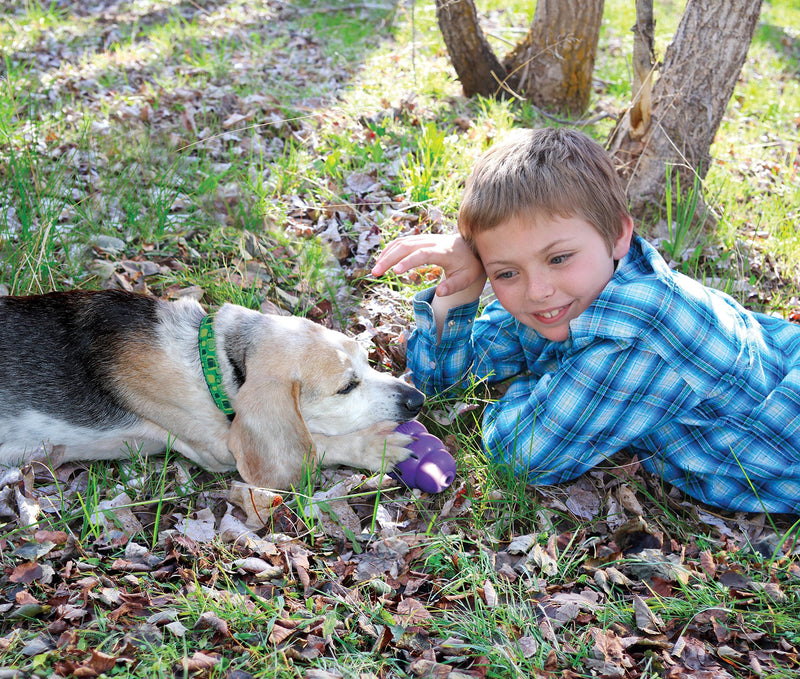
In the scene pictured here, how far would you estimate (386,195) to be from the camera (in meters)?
5.50

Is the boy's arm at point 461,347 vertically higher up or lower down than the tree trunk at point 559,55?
lower down

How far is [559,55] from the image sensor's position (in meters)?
6.79

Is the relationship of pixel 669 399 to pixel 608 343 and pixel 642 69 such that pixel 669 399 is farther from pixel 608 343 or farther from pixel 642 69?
pixel 642 69

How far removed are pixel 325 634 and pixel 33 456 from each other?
1.83m

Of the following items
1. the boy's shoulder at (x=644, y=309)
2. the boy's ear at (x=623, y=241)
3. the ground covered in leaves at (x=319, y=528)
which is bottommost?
the ground covered in leaves at (x=319, y=528)

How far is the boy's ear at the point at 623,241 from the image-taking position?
3289 millimetres

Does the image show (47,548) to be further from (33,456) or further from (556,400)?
(556,400)

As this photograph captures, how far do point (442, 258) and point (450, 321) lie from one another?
409 millimetres

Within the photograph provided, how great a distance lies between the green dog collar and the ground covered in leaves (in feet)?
1.21

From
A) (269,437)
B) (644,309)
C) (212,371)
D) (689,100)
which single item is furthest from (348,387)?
(689,100)

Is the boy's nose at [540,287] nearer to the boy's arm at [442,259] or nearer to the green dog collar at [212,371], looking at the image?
A: the boy's arm at [442,259]

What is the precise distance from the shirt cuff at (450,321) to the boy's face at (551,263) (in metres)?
0.51

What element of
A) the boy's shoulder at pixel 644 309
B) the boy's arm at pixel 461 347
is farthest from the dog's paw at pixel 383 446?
the boy's shoulder at pixel 644 309

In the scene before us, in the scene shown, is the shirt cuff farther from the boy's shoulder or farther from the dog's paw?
the boy's shoulder
